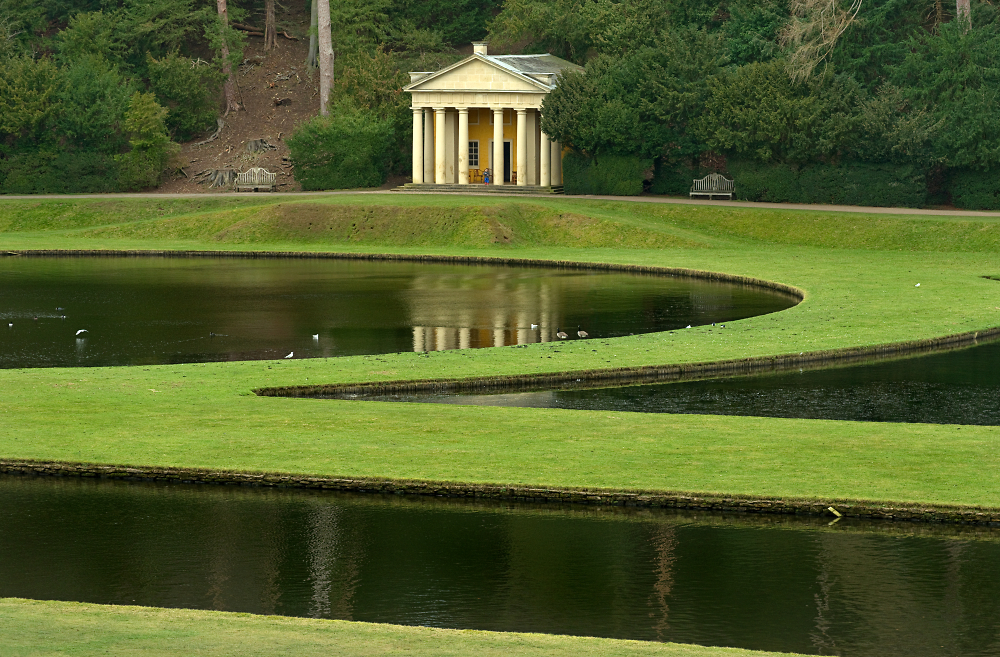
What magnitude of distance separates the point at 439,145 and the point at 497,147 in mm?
3462

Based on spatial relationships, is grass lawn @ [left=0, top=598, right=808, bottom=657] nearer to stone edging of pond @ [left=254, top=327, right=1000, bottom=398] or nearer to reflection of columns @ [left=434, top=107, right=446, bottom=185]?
stone edging of pond @ [left=254, top=327, right=1000, bottom=398]

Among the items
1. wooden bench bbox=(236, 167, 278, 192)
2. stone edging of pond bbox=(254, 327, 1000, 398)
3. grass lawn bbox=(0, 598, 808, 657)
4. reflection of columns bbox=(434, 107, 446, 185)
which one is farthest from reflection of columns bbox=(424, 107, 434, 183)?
grass lawn bbox=(0, 598, 808, 657)

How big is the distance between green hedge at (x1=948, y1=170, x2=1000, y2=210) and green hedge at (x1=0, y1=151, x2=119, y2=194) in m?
48.7

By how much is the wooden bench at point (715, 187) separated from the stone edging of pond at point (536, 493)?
56.6 meters

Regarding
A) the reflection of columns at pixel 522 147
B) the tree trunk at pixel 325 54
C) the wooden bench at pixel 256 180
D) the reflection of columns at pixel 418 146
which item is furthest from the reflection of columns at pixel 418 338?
the tree trunk at pixel 325 54

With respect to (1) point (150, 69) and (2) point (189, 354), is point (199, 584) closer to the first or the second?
(2) point (189, 354)

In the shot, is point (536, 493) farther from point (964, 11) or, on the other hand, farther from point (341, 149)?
point (341, 149)

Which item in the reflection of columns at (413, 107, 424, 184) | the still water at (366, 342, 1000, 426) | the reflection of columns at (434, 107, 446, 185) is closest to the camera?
the still water at (366, 342, 1000, 426)

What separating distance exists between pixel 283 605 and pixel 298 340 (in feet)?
66.7

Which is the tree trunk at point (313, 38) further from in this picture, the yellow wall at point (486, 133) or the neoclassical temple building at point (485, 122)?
the yellow wall at point (486, 133)

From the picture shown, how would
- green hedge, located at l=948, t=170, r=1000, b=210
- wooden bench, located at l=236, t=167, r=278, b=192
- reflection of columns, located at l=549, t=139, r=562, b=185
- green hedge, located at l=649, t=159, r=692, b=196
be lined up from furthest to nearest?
wooden bench, located at l=236, t=167, r=278, b=192 → reflection of columns, located at l=549, t=139, r=562, b=185 → green hedge, located at l=649, t=159, r=692, b=196 → green hedge, located at l=948, t=170, r=1000, b=210

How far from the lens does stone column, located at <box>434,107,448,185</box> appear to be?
264 ft

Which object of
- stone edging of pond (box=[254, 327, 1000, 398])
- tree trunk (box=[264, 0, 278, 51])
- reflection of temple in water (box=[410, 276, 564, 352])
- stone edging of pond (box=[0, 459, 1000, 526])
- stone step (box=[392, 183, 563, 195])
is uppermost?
tree trunk (box=[264, 0, 278, 51])

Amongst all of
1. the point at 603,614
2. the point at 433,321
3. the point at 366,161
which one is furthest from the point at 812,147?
the point at 603,614
